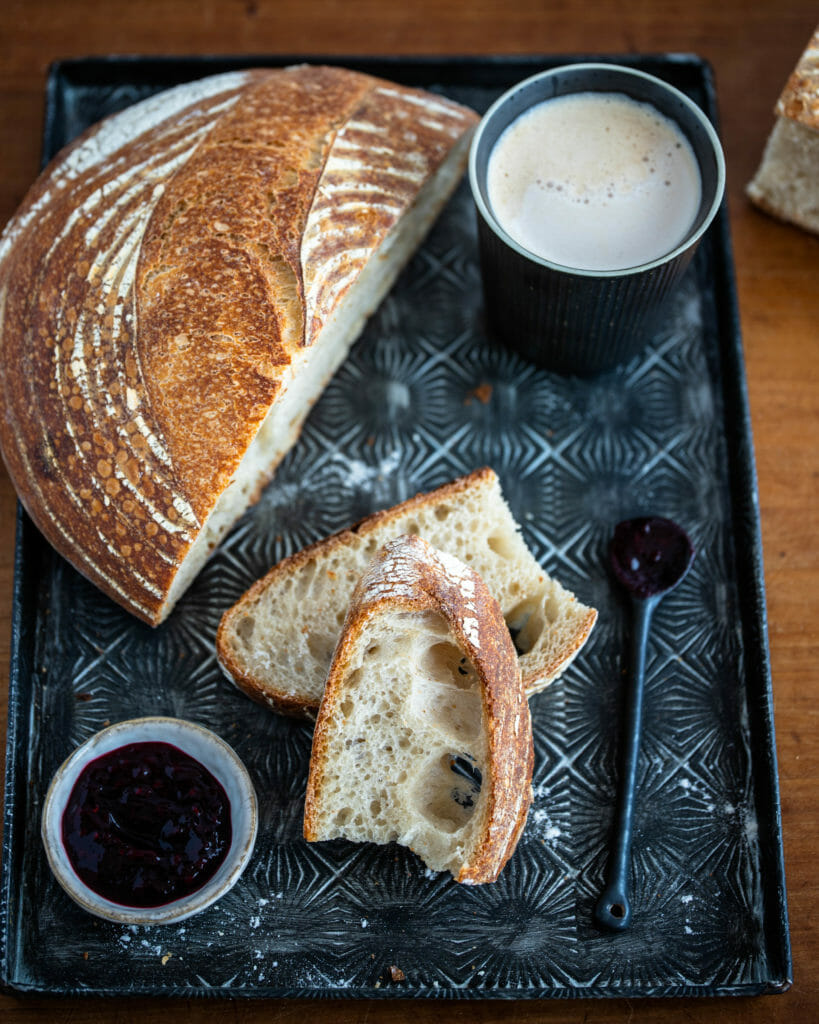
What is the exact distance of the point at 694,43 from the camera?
11.9 feet

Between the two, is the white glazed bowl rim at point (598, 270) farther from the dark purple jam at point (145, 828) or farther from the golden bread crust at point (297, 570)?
the dark purple jam at point (145, 828)

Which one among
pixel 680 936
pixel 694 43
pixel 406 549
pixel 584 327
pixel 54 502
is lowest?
pixel 680 936

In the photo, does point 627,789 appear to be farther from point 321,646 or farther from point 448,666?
point 321,646

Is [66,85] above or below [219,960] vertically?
above

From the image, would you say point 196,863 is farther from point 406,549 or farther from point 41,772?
point 406,549

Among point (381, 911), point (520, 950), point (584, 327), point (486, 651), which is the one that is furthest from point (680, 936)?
point (584, 327)

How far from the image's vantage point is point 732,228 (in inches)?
136

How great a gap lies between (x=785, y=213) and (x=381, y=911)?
257 cm

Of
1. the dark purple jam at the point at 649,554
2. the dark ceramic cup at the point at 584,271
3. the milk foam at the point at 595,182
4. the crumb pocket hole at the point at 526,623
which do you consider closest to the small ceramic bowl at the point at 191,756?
the crumb pocket hole at the point at 526,623

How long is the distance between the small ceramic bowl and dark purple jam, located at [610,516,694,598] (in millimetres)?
1249

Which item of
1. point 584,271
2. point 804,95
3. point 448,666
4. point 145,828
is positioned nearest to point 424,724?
point 448,666

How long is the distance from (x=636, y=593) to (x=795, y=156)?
4.86ft

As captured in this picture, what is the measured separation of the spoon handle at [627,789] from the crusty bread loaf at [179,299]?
4.09ft

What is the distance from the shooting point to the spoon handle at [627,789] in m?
2.69
